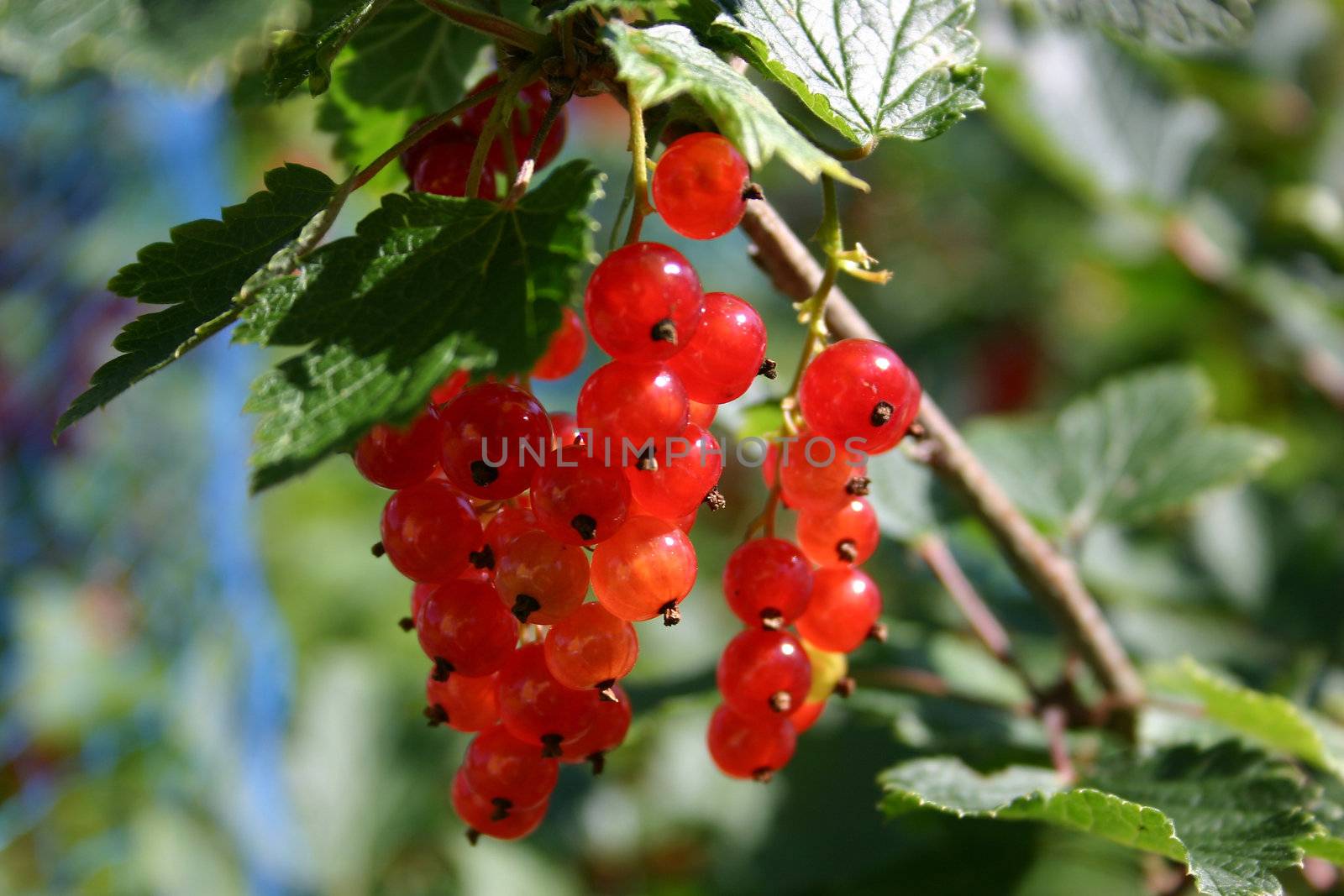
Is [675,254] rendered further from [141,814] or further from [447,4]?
[141,814]

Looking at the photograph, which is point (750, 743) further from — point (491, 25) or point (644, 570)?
point (491, 25)

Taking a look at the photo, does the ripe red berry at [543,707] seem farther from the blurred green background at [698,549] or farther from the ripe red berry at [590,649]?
the blurred green background at [698,549]

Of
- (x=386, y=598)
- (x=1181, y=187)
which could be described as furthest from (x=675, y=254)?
(x=386, y=598)

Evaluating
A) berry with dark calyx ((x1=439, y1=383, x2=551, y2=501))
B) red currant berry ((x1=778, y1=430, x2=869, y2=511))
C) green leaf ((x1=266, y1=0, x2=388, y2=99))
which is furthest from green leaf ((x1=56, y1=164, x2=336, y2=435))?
red currant berry ((x1=778, y1=430, x2=869, y2=511))

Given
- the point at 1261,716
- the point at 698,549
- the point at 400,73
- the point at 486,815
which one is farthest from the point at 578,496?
the point at 698,549

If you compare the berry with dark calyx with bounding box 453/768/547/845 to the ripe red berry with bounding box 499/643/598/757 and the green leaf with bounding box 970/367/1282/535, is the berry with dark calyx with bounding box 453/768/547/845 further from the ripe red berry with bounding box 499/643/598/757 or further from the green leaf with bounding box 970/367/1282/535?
the green leaf with bounding box 970/367/1282/535

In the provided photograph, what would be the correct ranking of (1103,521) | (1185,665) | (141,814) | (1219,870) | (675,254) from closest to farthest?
1. (675,254)
2. (1219,870)
3. (1185,665)
4. (1103,521)
5. (141,814)
